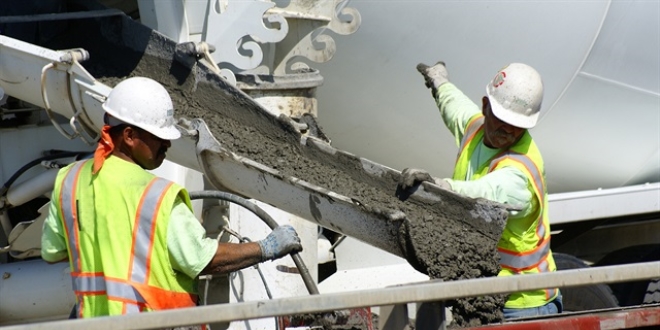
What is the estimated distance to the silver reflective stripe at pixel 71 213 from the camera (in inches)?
115

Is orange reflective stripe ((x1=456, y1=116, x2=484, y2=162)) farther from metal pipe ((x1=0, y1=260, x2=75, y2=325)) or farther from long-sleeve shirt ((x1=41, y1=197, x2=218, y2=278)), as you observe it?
metal pipe ((x1=0, y1=260, x2=75, y2=325))

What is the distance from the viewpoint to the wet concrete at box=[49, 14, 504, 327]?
3.34 m

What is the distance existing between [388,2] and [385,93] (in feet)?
1.34

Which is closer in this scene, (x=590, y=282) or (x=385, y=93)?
(x=590, y=282)

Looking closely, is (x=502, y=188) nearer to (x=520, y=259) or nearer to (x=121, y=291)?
(x=520, y=259)

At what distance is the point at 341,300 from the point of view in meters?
2.44

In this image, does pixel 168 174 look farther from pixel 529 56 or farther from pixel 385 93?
pixel 529 56

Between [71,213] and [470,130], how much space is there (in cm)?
142

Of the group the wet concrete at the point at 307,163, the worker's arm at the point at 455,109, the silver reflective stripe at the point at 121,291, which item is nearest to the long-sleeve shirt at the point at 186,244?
the silver reflective stripe at the point at 121,291

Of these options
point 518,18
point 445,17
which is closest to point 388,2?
point 445,17

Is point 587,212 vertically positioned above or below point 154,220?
above

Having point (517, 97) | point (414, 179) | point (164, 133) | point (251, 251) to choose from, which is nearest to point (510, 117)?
point (517, 97)

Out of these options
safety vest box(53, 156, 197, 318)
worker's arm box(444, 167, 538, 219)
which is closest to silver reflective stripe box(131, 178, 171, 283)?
safety vest box(53, 156, 197, 318)

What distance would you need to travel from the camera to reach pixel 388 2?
4512mm
